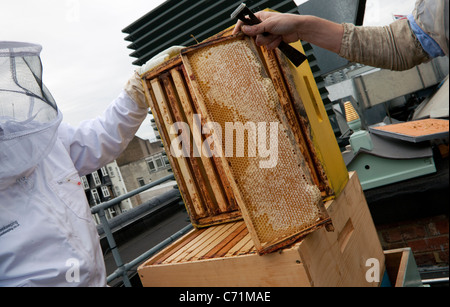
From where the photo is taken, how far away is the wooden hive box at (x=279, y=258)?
3.88 ft

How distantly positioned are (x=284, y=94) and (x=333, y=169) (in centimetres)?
48

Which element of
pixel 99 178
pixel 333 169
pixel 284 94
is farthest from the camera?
pixel 99 178

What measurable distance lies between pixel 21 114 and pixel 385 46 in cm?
173

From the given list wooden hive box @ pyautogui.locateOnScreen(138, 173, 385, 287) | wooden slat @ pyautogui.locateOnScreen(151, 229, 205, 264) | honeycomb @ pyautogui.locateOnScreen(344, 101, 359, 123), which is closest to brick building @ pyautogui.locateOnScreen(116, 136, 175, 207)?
honeycomb @ pyautogui.locateOnScreen(344, 101, 359, 123)

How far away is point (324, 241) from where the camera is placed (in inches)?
50.9

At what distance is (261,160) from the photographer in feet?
4.02

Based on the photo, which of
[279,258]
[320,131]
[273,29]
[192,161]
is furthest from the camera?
[192,161]

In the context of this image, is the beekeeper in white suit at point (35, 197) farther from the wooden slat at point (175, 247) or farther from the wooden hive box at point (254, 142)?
the wooden hive box at point (254, 142)

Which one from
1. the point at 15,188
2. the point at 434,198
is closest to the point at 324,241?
the point at 15,188

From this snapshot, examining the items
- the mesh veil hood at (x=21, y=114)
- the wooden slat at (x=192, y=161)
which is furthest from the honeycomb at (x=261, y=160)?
the mesh veil hood at (x=21, y=114)

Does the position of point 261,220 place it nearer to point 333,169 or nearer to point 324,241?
point 324,241

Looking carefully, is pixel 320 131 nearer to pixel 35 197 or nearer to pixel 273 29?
pixel 273 29

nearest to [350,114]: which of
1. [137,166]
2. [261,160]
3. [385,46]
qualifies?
[385,46]
